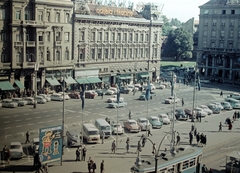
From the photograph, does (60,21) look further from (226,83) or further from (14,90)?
(226,83)

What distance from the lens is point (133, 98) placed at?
70.1 metres

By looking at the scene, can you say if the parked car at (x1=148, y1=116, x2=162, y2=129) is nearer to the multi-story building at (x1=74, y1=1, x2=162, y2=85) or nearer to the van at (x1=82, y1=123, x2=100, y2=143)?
the van at (x1=82, y1=123, x2=100, y2=143)

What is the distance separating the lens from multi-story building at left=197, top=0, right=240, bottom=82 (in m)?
103

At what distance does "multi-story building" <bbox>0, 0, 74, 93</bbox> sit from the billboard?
94.9 feet

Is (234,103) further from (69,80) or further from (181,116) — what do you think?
(69,80)

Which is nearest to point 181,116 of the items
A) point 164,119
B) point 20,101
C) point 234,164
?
point 164,119

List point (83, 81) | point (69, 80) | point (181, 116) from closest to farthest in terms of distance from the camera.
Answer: point (181, 116) < point (69, 80) < point (83, 81)

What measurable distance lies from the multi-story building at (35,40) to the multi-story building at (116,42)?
3.19 metres

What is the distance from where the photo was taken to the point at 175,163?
29719 millimetres

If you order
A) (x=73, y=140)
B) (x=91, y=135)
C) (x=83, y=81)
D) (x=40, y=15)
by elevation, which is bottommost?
(x=73, y=140)

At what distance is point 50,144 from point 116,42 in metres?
51.9

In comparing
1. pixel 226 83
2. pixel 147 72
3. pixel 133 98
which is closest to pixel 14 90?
pixel 133 98

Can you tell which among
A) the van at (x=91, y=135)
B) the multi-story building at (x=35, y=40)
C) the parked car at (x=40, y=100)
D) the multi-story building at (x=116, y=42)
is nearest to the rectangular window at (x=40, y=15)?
the multi-story building at (x=35, y=40)

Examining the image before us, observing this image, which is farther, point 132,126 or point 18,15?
point 18,15
